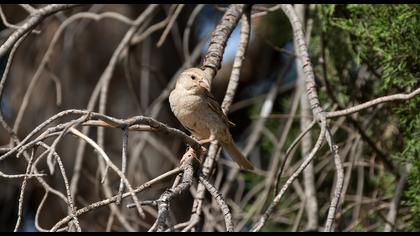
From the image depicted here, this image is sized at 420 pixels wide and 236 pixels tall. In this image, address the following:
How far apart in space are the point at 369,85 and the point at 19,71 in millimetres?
3681

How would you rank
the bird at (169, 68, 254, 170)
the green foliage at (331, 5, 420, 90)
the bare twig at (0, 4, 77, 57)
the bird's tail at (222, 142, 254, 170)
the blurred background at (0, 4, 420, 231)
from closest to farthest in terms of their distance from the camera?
the bare twig at (0, 4, 77, 57)
the green foliage at (331, 5, 420, 90)
the blurred background at (0, 4, 420, 231)
the bird at (169, 68, 254, 170)
the bird's tail at (222, 142, 254, 170)

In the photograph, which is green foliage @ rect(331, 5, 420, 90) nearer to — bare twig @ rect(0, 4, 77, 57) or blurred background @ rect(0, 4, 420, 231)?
blurred background @ rect(0, 4, 420, 231)

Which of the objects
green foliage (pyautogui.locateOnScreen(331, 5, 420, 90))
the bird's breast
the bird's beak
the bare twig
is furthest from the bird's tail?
the bare twig

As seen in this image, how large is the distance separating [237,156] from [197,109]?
49 centimetres

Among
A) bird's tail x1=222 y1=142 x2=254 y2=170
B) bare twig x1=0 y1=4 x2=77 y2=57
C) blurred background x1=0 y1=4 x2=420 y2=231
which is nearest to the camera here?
bare twig x1=0 y1=4 x2=77 y2=57

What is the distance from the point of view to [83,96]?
6.62 metres

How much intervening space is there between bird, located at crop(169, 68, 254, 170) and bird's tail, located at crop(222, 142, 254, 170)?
130 mm

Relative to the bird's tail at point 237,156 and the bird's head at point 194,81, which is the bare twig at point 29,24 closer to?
the bird's head at point 194,81

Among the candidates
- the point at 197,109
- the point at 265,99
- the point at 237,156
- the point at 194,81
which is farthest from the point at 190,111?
the point at 265,99

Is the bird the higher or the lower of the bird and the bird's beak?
the lower

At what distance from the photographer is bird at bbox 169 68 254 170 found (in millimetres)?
3736

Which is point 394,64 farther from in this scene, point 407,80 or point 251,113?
point 251,113

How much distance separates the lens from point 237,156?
13.8 ft

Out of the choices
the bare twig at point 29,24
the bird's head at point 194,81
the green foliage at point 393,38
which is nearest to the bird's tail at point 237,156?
the bird's head at point 194,81
